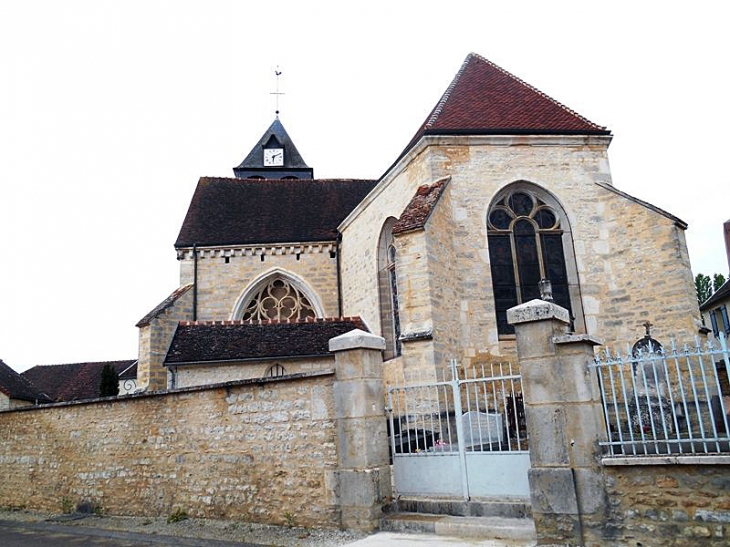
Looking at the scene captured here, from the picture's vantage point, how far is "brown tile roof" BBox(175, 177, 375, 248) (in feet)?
61.2

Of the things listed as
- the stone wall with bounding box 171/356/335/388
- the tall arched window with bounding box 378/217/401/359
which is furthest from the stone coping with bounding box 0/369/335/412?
the tall arched window with bounding box 378/217/401/359

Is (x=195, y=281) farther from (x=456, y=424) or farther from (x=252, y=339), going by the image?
(x=456, y=424)

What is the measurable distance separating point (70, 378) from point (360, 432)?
109ft

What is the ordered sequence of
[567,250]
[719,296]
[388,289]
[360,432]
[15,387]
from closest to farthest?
[360,432], [567,250], [388,289], [15,387], [719,296]

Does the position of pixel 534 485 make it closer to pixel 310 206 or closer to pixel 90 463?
pixel 90 463

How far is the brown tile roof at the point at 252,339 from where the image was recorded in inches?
530

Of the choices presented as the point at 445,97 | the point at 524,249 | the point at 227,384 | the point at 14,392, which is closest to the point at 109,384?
the point at 14,392

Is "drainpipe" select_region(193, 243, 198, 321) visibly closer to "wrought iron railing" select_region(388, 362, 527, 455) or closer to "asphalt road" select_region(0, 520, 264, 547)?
"asphalt road" select_region(0, 520, 264, 547)

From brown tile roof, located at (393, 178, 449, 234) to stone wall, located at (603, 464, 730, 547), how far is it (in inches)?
249

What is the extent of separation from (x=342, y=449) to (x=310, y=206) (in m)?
13.9

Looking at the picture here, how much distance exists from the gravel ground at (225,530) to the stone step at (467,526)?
45 centimetres

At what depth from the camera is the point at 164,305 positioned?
1644 centimetres

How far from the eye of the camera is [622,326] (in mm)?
11711

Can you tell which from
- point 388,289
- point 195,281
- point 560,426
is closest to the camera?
point 560,426
